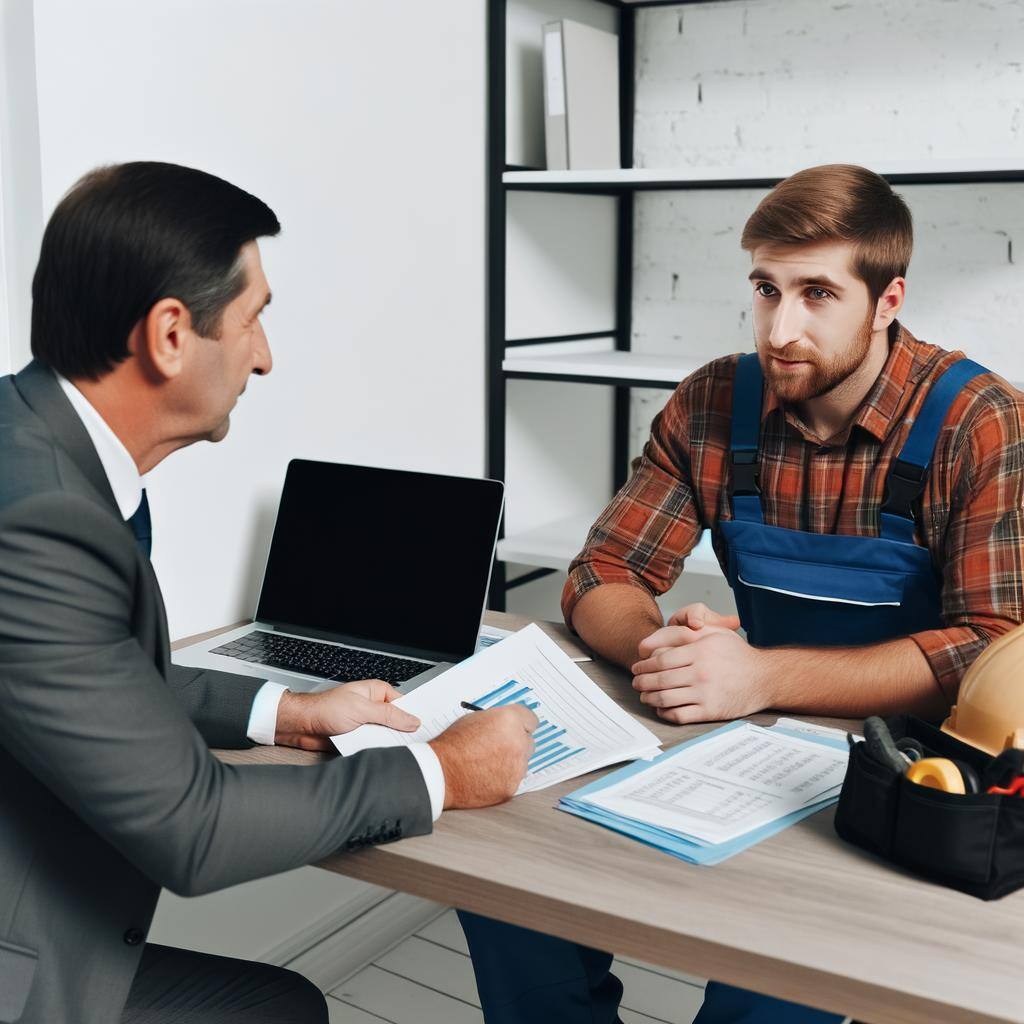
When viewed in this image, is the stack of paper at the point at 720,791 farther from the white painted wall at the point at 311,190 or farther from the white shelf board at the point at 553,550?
the white shelf board at the point at 553,550

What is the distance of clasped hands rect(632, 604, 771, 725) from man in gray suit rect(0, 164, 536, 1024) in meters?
0.25

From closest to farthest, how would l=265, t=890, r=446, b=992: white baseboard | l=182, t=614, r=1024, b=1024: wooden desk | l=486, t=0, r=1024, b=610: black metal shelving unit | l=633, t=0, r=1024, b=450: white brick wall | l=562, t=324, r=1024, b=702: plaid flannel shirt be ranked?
l=182, t=614, r=1024, b=1024: wooden desk, l=562, t=324, r=1024, b=702: plaid flannel shirt, l=265, t=890, r=446, b=992: white baseboard, l=486, t=0, r=1024, b=610: black metal shelving unit, l=633, t=0, r=1024, b=450: white brick wall

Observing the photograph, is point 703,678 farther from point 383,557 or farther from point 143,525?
point 143,525

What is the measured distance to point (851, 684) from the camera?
1.36 metres

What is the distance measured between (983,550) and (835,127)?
1.47 metres

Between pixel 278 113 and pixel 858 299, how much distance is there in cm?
97

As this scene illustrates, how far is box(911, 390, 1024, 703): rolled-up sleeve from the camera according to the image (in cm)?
141

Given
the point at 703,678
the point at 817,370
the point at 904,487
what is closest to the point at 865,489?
the point at 904,487

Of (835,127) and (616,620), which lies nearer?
(616,620)

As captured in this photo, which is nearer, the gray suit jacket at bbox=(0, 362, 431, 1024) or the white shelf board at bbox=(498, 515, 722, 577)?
the gray suit jacket at bbox=(0, 362, 431, 1024)

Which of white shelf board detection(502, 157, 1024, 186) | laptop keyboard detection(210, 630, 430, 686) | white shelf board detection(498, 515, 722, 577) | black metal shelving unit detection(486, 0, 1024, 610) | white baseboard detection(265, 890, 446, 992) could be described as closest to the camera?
laptop keyboard detection(210, 630, 430, 686)

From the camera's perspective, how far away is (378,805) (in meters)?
1.05

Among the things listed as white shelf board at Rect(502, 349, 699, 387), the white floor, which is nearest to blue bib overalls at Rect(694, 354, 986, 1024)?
white shelf board at Rect(502, 349, 699, 387)

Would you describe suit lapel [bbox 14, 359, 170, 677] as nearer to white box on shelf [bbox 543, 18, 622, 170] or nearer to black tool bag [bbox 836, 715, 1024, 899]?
black tool bag [bbox 836, 715, 1024, 899]
